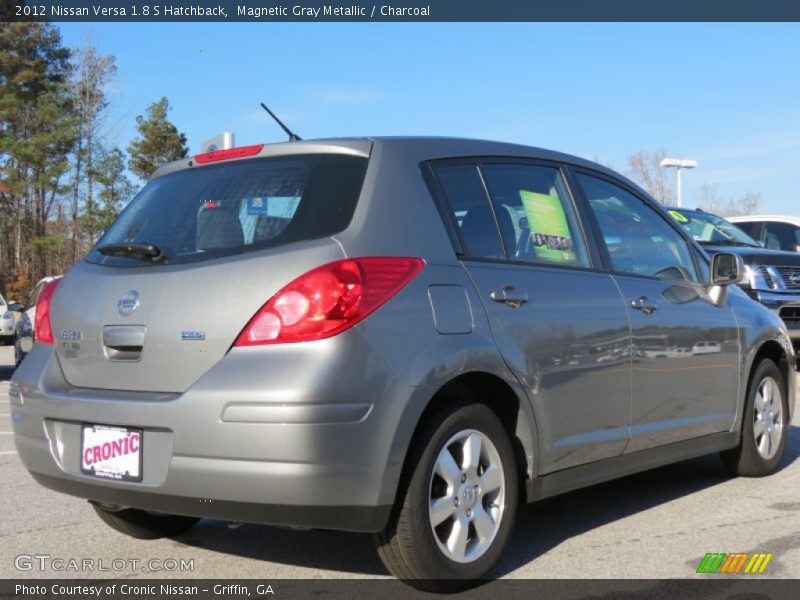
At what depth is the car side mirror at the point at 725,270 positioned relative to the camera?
5.71 metres

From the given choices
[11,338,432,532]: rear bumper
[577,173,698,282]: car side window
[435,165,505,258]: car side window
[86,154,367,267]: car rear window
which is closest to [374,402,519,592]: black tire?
[11,338,432,532]: rear bumper

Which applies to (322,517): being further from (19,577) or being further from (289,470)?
(19,577)

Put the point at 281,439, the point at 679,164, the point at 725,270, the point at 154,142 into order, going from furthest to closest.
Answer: the point at 154,142 → the point at 679,164 → the point at 725,270 → the point at 281,439

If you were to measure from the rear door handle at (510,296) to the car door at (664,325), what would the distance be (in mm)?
863

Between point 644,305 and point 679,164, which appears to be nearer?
point 644,305

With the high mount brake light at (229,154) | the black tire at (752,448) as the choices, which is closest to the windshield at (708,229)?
the black tire at (752,448)

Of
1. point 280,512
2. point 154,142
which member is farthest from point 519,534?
point 154,142

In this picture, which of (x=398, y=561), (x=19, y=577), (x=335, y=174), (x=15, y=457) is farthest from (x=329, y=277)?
(x=15, y=457)

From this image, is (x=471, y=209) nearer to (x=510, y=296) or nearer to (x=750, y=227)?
(x=510, y=296)

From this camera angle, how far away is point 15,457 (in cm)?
700

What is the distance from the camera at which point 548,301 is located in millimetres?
4340

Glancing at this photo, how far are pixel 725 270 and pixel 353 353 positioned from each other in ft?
9.86

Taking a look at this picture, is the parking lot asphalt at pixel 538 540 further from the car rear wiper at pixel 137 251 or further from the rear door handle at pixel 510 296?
the car rear wiper at pixel 137 251

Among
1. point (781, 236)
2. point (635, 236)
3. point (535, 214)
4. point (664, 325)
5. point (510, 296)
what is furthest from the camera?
point (781, 236)
